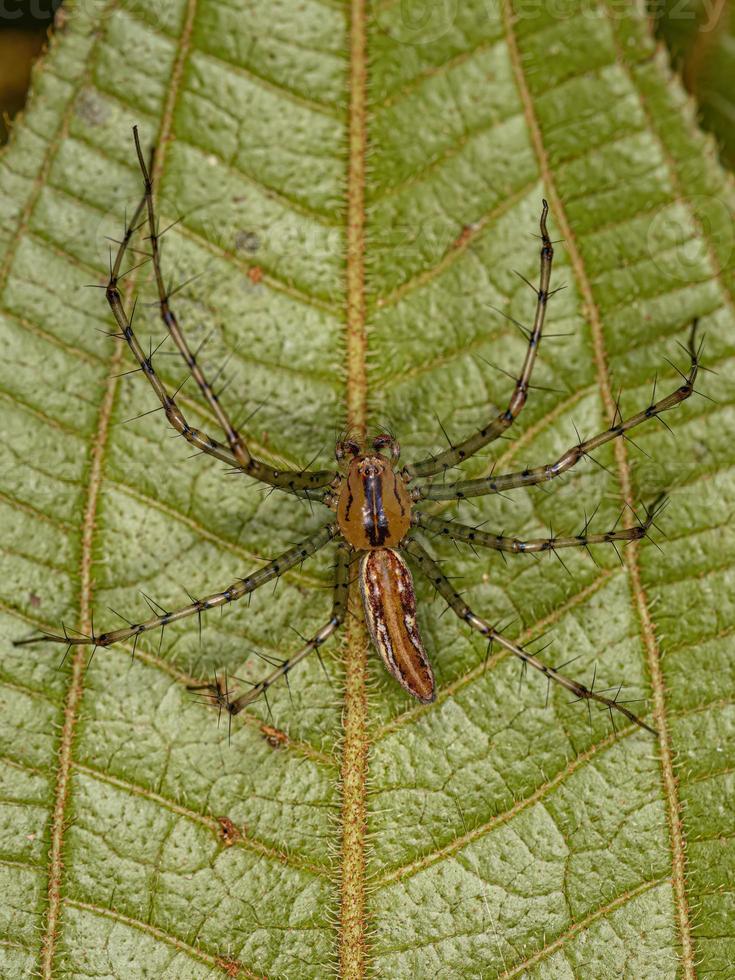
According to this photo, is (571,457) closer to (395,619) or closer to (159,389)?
(395,619)

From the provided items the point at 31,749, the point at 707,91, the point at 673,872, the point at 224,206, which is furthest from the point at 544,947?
the point at 707,91

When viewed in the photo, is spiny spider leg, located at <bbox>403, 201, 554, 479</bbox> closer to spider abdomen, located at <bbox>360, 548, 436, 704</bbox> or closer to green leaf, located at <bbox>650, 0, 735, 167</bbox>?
spider abdomen, located at <bbox>360, 548, 436, 704</bbox>

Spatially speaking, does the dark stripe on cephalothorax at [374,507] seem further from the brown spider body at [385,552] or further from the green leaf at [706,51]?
the green leaf at [706,51]

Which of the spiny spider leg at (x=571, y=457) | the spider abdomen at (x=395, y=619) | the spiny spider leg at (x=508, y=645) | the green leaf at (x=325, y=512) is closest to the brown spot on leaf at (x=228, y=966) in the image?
the green leaf at (x=325, y=512)

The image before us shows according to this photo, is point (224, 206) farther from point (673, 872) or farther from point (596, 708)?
point (673, 872)

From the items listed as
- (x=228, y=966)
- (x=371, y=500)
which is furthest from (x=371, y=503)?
(x=228, y=966)

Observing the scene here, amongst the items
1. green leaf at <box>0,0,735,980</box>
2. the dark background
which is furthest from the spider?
the dark background
